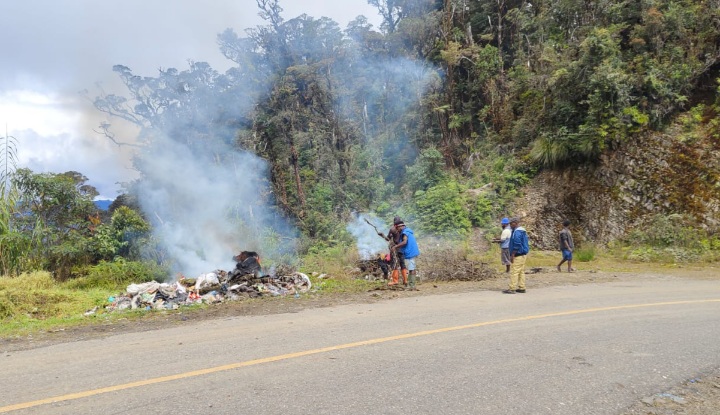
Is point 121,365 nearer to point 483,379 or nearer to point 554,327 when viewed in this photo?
point 483,379

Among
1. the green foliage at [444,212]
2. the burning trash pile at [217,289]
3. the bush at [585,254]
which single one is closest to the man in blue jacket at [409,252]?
the burning trash pile at [217,289]

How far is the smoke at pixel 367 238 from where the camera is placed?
645 inches

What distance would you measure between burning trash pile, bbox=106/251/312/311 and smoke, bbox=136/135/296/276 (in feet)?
10.3

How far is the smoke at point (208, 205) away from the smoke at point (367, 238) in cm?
302

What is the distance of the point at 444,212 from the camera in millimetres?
19750

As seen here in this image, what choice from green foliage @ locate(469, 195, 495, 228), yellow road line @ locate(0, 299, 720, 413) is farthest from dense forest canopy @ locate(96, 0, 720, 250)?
yellow road line @ locate(0, 299, 720, 413)

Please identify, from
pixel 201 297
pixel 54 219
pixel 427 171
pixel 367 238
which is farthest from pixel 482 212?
pixel 54 219

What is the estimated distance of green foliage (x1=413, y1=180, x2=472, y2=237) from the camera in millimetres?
19031

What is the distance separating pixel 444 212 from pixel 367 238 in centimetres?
368

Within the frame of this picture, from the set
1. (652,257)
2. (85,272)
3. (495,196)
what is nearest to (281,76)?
(495,196)

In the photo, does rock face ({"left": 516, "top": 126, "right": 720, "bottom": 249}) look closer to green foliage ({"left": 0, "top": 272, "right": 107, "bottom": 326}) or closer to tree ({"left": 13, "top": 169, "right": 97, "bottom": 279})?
green foliage ({"left": 0, "top": 272, "right": 107, "bottom": 326})

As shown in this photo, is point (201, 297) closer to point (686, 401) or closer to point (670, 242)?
point (686, 401)

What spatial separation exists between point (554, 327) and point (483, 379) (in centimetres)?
251

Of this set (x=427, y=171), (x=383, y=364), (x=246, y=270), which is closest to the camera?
(x=383, y=364)
